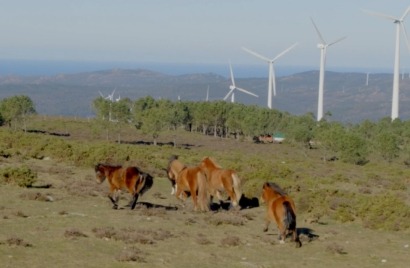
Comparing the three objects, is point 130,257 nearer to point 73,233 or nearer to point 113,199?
point 73,233

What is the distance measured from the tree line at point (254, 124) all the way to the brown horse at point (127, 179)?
147 feet

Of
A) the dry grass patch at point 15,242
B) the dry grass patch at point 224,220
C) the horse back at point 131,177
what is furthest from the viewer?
the horse back at point 131,177

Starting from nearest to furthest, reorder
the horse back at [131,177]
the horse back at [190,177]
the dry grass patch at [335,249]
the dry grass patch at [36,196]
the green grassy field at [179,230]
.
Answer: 1. the green grassy field at [179,230]
2. the dry grass patch at [335,249]
3. the horse back at [131,177]
4. the horse back at [190,177]
5. the dry grass patch at [36,196]

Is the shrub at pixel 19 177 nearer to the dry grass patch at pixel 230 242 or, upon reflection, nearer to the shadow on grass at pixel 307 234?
the shadow on grass at pixel 307 234

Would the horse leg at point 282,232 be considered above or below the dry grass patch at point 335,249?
above

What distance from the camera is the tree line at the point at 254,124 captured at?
65688 mm

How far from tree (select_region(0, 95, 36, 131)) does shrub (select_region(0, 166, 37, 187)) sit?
63.2 metres

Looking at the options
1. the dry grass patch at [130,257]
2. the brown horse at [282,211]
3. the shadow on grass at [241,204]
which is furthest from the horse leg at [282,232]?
the shadow on grass at [241,204]

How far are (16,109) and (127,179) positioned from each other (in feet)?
229

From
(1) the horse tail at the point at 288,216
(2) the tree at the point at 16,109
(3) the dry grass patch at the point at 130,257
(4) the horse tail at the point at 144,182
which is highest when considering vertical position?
(2) the tree at the point at 16,109

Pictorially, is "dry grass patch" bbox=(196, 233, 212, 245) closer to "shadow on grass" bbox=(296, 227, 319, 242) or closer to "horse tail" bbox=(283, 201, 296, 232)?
"horse tail" bbox=(283, 201, 296, 232)

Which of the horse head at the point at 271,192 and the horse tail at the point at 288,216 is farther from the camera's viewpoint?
the horse head at the point at 271,192

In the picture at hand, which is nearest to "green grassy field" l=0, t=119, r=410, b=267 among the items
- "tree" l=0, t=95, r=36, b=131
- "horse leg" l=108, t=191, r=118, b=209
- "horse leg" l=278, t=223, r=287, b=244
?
"horse leg" l=278, t=223, r=287, b=244

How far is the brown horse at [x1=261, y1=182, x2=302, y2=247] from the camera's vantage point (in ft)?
49.8
